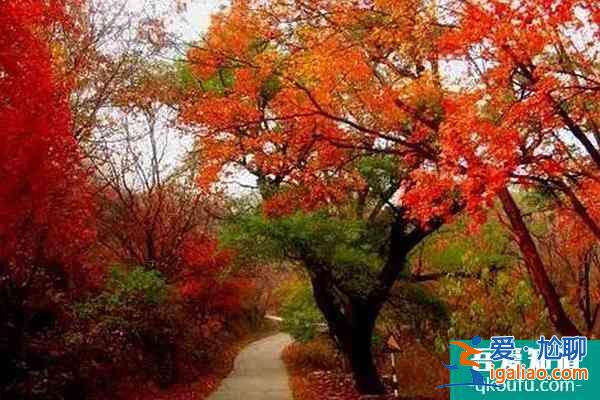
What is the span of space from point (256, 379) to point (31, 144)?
13.1m

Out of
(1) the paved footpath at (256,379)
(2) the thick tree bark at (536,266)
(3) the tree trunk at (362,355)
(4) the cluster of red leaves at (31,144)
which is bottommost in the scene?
(1) the paved footpath at (256,379)

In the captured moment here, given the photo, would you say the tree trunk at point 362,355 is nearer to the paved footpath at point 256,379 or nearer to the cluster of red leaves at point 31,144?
the paved footpath at point 256,379

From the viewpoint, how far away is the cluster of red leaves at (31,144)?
468 inches

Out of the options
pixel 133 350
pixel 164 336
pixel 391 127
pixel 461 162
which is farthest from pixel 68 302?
pixel 461 162

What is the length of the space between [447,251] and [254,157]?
7407 millimetres

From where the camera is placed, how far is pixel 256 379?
22.5 m

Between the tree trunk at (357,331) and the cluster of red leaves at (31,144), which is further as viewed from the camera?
the tree trunk at (357,331)

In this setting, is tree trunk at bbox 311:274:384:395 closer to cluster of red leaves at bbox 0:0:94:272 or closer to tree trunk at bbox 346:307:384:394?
tree trunk at bbox 346:307:384:394

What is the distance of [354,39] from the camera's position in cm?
1042

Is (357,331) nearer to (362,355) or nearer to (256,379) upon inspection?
(362,355)

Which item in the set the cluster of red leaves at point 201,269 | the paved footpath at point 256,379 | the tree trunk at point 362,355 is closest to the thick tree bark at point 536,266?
the tree trunk at point 362,355

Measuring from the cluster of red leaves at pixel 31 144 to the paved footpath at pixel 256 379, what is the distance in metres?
6.93

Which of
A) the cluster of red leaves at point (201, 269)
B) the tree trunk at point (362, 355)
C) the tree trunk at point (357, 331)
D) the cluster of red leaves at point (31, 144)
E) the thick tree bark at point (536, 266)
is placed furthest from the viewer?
the cluster of red leaves at point (201, 269)

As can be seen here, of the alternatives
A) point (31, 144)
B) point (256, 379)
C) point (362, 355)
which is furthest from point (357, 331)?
point (31, 144)
